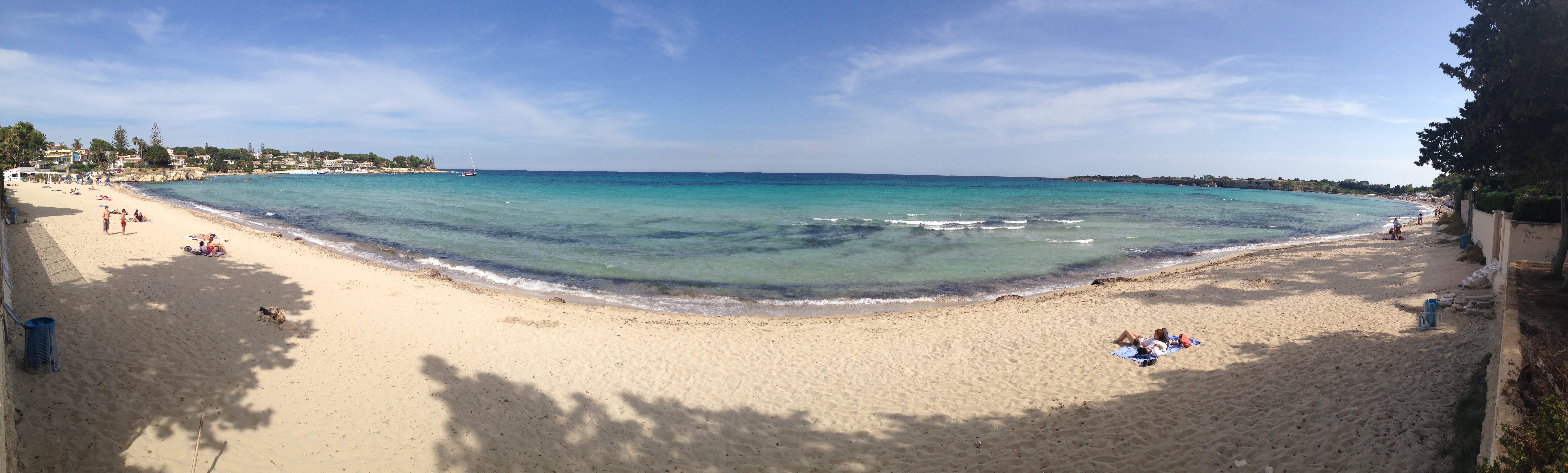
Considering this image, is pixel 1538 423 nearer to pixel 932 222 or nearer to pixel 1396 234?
pixel 1396 234

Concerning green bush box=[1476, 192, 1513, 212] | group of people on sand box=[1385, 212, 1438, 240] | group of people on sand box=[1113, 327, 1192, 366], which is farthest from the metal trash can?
group of people on sand box=[1385, 212, 1438, 240]

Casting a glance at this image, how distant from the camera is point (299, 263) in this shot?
628 inches

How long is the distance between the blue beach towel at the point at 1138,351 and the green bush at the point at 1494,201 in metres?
11.7

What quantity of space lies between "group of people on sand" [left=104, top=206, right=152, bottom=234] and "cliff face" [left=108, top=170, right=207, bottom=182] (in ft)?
211

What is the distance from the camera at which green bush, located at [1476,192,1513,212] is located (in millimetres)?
14617

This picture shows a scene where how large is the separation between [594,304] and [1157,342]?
39.2 ft

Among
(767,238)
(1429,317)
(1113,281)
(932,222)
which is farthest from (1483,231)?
(767,238)

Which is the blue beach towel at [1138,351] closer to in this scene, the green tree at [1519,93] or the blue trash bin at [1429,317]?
the blue trash bin at [1429,317]

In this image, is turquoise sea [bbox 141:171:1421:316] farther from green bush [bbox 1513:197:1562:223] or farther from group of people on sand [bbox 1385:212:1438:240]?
green bush [bbox 1513:197:1562:223]

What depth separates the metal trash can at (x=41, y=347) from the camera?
21.8ft

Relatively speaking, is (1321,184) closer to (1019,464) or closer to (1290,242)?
(1290,242)

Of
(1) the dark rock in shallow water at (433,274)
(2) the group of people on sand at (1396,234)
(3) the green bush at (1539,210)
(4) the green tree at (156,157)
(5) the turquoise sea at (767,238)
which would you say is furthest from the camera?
(4) the green tree at (156,157)

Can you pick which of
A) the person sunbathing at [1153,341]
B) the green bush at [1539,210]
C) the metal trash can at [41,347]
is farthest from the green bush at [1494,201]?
the metal trash can at [41,347]

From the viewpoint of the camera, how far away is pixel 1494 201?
603 inches
